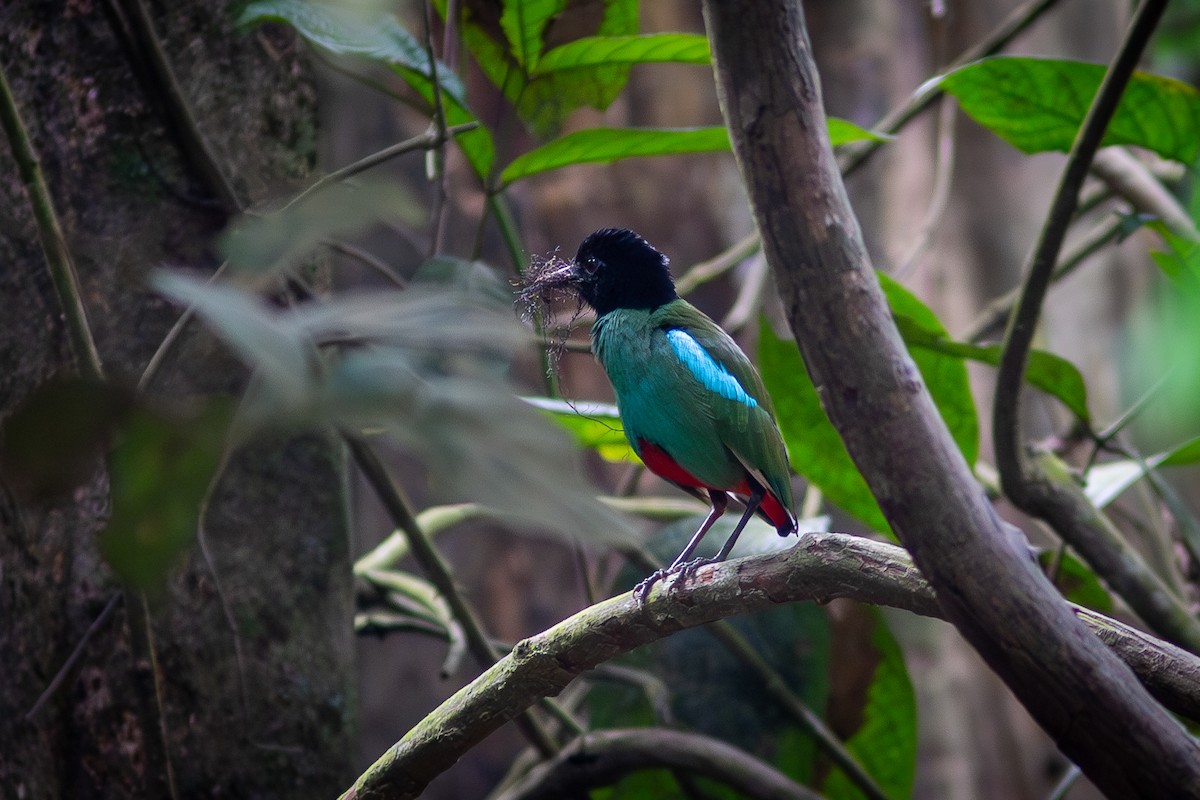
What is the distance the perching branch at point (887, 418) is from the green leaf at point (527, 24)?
0.85 meters

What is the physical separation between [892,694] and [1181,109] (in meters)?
1.67

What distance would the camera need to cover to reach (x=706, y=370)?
1.73 m

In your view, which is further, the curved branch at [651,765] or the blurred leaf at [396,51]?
the curved branch at [651,765]

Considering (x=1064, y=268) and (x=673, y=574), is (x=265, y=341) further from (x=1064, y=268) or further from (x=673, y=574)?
(x=1064, y=268)

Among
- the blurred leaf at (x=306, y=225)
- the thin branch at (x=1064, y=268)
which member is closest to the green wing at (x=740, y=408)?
the blurred leaf at (x=306, y=225)

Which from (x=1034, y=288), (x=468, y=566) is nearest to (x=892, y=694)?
(x=1034, y=288)

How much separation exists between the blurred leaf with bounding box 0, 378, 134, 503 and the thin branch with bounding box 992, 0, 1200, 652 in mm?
1470

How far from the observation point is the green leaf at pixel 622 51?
1.92 m

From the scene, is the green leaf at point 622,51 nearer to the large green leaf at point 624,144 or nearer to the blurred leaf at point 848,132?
the large green leaf at point 624,144

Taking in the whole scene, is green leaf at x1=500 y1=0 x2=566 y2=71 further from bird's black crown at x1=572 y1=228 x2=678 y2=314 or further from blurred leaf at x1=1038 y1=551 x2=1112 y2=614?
blurred leaf at x1=1038 y1=551 x2=1112 y2=614

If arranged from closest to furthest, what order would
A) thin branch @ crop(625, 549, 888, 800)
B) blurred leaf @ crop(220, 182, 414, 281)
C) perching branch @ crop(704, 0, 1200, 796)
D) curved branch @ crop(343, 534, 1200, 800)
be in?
blurred leaf @ crop(220, 182, 414, 281)
perching branch @ crop(704, 0, 1200, 796)
curved branch @ crop(343, 534, 1200, 800)
thin branch @ crop(625, 549, 888, 800)

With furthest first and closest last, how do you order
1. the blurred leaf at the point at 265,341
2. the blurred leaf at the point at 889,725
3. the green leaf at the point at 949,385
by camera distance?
1. the blurred leaf at the point at 889,725
2. the green leaf at the point at 949,385
3. the blurred leaf at the point at 265,341

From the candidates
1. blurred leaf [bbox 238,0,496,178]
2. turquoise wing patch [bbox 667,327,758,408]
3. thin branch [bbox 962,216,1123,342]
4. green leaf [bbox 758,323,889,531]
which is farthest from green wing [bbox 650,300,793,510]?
thin branch [bbox 962,216,1123,342]

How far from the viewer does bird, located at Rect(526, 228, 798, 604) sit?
1720mm
